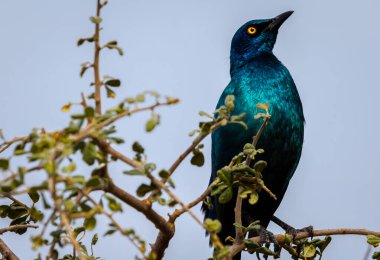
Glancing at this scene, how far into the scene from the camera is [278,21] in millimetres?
7387

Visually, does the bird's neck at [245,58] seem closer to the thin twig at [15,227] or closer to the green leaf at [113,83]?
the thin twig at [15,227]

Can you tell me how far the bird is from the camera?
6.11 meters

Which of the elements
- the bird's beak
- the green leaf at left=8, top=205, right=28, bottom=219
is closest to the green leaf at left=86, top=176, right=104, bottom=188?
the green leaf at left=8, top=205, right=28, bottom=219

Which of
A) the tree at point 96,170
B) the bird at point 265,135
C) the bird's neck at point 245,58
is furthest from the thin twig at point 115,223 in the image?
the bird's neck at point 245,58

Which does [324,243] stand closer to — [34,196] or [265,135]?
[34,196]

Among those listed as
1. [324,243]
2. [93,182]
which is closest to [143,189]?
[93,182]

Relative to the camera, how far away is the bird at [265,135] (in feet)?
20.0

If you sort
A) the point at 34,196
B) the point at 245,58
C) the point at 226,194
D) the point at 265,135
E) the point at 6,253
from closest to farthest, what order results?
1. the point at 226,194
2. the point at 6,253
3. the point at 34,196
4. the point at 265,135
5. the point at 245,58

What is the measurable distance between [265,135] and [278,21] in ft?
5.74

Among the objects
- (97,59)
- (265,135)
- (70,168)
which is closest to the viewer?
(70,168)

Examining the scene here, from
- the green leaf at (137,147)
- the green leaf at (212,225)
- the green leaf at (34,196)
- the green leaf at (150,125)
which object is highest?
the green leaf at (150,125)

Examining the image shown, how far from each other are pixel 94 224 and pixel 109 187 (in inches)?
11.8

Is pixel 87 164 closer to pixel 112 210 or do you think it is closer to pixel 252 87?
pixel 112 210

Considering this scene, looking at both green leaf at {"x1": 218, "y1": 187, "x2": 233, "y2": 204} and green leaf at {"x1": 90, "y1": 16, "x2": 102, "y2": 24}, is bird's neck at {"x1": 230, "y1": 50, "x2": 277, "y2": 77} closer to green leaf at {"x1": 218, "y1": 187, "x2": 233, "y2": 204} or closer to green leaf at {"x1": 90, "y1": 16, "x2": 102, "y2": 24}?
green leaf at {"x1": 218, "y1": 187, "x2": 233, "y2": 204}
